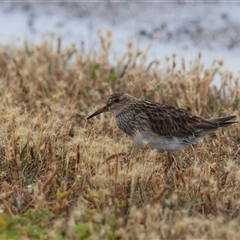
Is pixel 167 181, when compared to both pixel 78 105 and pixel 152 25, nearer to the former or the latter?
pixel 78 105

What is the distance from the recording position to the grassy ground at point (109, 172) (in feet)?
19.7

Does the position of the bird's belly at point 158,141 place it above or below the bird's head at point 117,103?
below

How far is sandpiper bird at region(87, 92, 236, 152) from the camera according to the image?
26.7 ft

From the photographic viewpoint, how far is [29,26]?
1427 cm

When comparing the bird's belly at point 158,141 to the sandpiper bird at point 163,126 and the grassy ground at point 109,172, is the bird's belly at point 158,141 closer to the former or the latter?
the sandpiper bird at point 163,126

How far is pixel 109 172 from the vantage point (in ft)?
22.3

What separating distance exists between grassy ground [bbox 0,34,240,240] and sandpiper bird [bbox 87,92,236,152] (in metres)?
0.16

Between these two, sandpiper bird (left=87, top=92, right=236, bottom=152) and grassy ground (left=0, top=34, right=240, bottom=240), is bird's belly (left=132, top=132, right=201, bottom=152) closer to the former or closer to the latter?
sandpiper bird (left=87, top=92, right=236, bottom=152)

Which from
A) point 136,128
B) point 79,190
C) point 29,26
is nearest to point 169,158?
point 136,128

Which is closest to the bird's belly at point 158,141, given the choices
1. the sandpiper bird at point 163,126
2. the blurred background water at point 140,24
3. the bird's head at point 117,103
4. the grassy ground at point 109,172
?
the sandpiper bird at point 163,126

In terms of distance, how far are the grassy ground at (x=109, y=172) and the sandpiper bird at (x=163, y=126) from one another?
158mm

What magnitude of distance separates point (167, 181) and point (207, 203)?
767mm

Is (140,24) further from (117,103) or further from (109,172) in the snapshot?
(109,172)

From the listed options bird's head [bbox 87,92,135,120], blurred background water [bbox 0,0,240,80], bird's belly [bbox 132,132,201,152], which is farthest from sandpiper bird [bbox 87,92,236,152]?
blurred background water [bbox 0,0,240,80]
